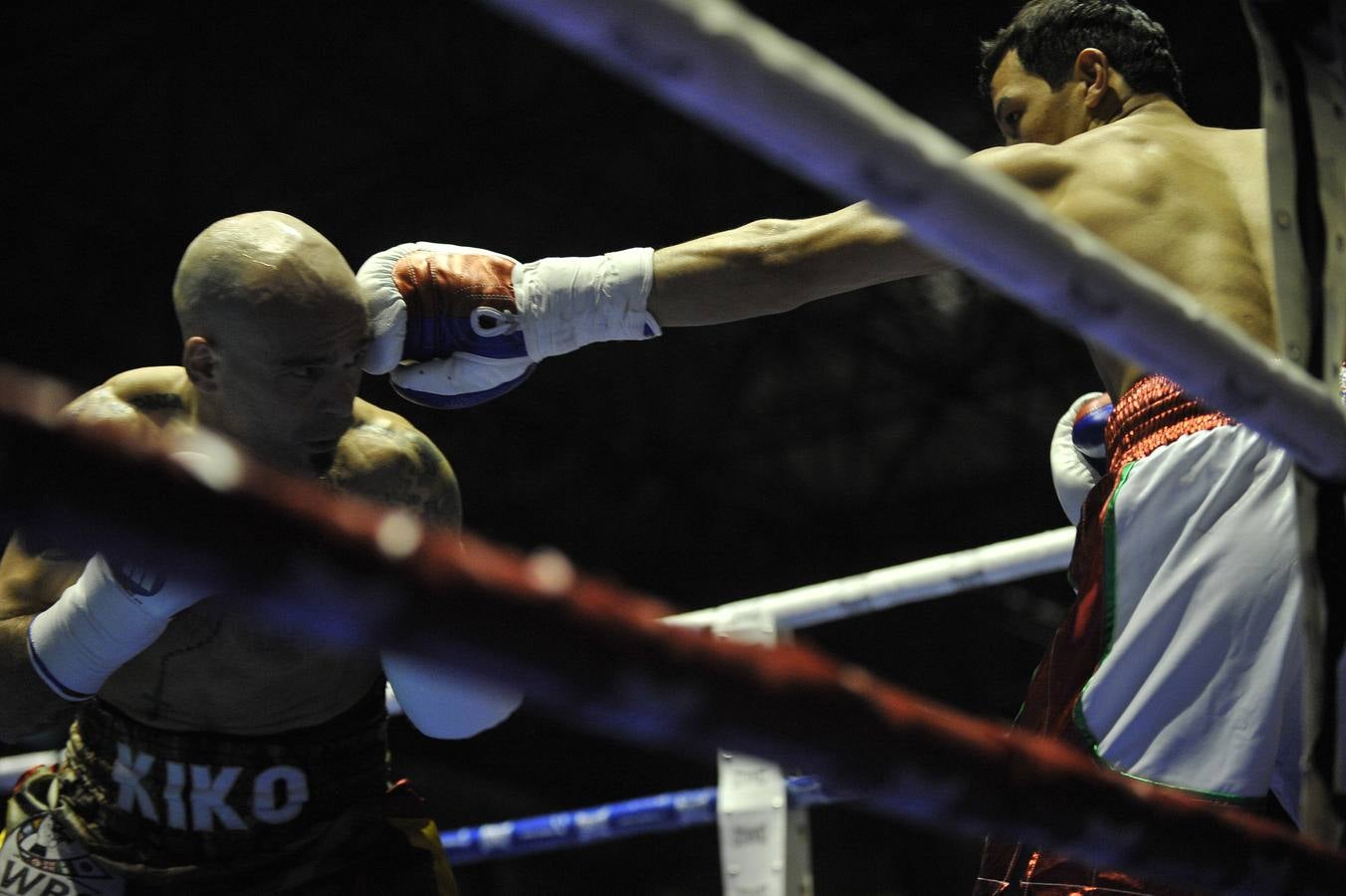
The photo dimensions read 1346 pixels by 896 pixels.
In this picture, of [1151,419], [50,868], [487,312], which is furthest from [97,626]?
[1151,419]

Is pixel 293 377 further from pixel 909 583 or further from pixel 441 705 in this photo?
pixel 909 583

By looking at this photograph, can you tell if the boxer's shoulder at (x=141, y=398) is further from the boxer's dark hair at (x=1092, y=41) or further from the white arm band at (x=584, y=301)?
the boxer's dark hair at (x=1092, y=41)

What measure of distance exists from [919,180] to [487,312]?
3.29ft

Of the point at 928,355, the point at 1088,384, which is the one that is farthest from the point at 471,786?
the point at 1088,384

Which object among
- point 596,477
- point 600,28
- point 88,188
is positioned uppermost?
point 88,188

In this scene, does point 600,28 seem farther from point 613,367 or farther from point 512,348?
point 613,367

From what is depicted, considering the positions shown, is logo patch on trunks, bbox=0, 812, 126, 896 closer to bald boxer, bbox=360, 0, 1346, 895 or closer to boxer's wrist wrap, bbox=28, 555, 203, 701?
boxer's wrist wrap, bbox=28, 555, 203, 701

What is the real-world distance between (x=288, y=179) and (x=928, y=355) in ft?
8.79

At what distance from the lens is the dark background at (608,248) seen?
5027mm

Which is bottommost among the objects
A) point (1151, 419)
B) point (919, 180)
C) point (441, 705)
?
point (441, 705)

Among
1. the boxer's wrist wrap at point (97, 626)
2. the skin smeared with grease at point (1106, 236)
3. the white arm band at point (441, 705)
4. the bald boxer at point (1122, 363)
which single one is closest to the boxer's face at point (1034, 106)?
the bald boxer at point (1122, 363)

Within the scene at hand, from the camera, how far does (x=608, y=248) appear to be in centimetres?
535

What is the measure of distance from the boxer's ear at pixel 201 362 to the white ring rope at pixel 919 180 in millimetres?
1182

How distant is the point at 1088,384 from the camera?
5.42 m
